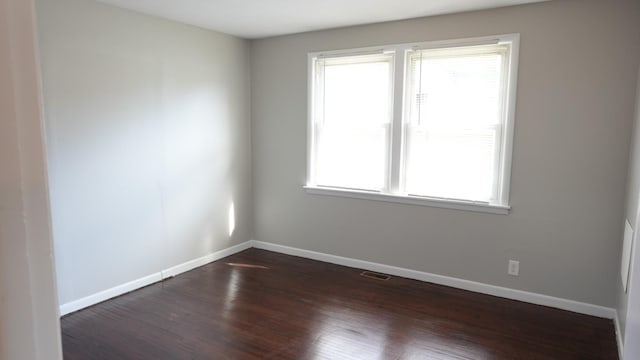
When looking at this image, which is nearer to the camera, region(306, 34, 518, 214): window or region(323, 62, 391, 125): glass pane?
region(306, 34, 518, 214): window

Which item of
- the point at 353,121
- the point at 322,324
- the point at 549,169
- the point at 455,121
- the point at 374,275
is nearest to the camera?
the point at 322,324

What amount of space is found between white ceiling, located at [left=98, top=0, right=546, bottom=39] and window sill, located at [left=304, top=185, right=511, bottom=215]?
65.5 inches

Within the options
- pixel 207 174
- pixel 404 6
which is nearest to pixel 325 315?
pixel 207 174

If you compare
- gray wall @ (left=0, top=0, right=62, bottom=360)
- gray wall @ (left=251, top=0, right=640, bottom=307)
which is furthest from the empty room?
gray wall @ (left=0, top=0, right=62, bottom=360)

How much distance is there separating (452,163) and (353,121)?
3.62 ft

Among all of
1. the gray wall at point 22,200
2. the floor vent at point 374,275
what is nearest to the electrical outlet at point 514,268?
the floor vent at point 374,275

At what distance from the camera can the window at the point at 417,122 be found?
3.60 m

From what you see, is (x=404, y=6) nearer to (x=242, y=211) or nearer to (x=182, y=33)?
(x=182, y=33)

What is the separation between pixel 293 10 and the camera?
3.54 metres

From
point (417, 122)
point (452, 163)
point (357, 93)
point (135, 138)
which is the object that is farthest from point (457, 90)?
point (135, 138)

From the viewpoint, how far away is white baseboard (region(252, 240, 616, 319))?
131 inches

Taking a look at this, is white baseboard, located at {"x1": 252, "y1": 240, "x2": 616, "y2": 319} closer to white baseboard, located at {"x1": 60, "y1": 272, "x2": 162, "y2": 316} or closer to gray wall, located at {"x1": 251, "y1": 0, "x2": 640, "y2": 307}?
gray wall, located at {"x1": 251, "y1": 0, "x2": 640, "y2": 307}

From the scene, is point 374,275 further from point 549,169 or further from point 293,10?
point 293,10

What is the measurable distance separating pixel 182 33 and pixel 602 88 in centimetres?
364
